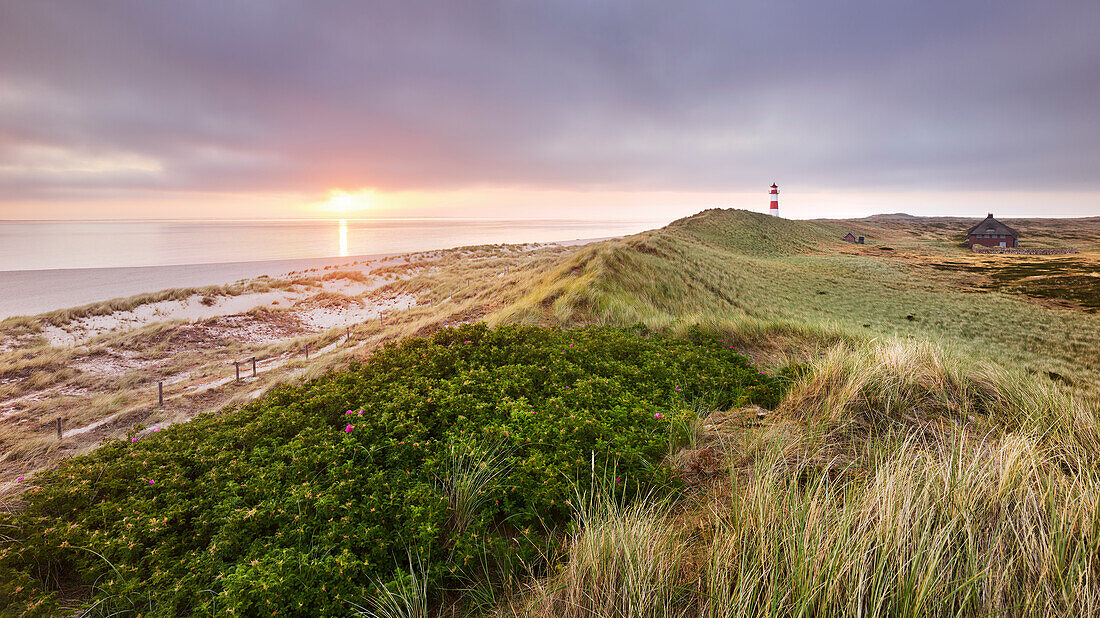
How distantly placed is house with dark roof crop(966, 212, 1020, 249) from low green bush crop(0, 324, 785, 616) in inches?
3291

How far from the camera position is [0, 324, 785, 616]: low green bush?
2.41 m

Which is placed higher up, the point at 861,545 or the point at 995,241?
the point at 995,241

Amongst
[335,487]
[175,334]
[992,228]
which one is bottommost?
[175,334]

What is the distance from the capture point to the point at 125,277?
35.7m

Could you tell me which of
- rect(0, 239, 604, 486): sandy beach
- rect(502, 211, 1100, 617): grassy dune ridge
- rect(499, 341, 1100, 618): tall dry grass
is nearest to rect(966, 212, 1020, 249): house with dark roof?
rect(0, 239, 604, 486): sandy beach

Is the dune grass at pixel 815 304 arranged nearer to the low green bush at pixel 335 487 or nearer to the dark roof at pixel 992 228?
the low green bush at pixel 335 487

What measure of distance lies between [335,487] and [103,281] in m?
46.1

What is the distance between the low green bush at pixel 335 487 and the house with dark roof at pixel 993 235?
3291 inches

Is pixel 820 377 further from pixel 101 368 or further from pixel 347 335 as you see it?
pixel 101 368

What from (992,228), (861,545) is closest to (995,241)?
(992,228)

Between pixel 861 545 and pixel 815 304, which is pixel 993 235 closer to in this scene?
pixel 815 304

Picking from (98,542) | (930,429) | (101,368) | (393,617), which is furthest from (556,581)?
(101,368)

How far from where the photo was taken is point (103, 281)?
1325 inches

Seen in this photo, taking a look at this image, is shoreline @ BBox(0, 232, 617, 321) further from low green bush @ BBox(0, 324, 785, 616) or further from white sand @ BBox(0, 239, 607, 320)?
low green bush @ BBox(0, 324, 785, 616)
